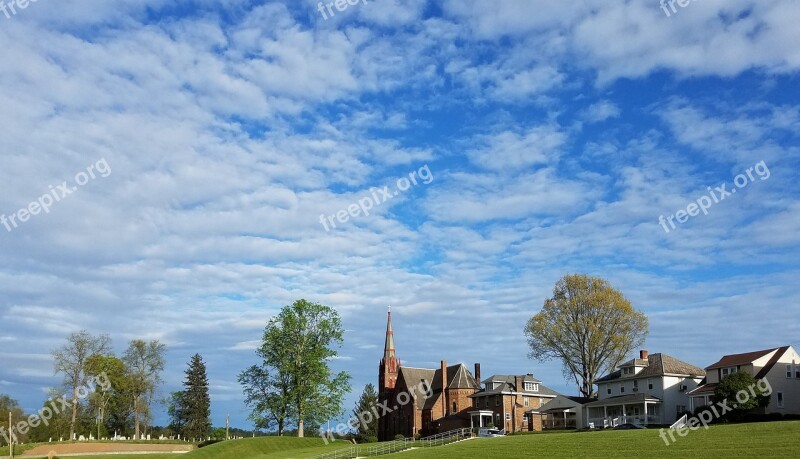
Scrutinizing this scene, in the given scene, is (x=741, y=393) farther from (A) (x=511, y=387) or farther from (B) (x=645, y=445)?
(A) (x=511, y=387)

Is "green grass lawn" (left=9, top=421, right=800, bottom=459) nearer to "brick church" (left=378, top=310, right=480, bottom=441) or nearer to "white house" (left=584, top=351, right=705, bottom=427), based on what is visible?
"white house" (left=584, top=351, right=705, bottom=427)

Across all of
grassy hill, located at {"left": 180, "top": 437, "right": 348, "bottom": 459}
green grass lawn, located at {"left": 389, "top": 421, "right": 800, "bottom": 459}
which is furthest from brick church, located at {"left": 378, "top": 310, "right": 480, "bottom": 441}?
green grass lawn, located at {"left": 389, "top": 421, "right": 800, "bottom": 459}

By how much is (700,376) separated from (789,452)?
4007cm

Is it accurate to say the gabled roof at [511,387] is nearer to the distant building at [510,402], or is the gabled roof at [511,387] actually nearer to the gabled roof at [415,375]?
the distant building at [510,402]

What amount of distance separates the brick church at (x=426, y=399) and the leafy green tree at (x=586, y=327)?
13494mm

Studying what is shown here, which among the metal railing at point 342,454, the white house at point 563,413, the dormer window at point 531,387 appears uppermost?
the dormer window at point 531,387

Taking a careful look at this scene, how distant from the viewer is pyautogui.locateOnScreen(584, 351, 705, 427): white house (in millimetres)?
66688

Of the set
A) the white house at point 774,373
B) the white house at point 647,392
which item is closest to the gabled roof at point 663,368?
the white house at point 647,392

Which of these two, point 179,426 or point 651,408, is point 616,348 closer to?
point 651,408

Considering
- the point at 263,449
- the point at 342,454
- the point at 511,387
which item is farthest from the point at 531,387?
the point at 263,449

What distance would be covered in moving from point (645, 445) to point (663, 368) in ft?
101

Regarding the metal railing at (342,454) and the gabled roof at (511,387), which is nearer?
the metal railing at (342,454)

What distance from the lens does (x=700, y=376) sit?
6956 cm

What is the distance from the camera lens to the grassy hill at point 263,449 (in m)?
56.2
